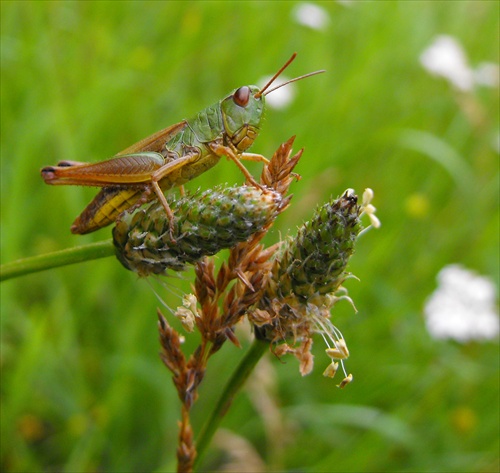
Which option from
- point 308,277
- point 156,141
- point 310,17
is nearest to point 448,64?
point 310,17

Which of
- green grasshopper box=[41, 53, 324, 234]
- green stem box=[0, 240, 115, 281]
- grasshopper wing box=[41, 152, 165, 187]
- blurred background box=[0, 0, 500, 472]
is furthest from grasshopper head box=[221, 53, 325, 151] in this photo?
green stem box=[0, 240, 115, 281]

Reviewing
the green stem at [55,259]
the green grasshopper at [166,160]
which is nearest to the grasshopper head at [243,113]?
the green grasshopper at [166,160]

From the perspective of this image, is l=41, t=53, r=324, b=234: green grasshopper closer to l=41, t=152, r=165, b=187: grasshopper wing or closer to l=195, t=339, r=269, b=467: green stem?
l=41, t=152, r=165, b=187: grasshopper wing

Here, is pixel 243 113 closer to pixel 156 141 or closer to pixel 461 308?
pixel 156 141

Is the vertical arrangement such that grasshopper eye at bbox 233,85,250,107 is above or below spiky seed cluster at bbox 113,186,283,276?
above

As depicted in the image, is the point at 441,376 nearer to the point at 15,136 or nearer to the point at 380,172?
the point at 380,172

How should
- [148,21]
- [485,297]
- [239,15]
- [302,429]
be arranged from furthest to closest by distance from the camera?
[239,15] < [148,21] < [485,297] < [302,429]

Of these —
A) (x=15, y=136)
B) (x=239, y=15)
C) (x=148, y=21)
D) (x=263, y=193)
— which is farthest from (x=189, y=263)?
(x=239, y=15)

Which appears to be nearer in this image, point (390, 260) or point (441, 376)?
point (441, 376)
